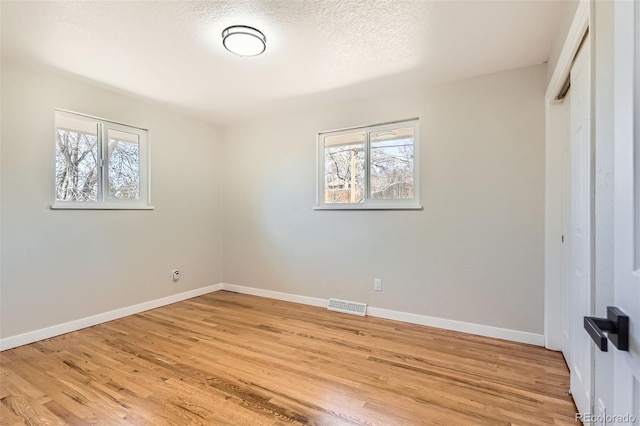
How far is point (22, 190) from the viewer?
2.62 metres

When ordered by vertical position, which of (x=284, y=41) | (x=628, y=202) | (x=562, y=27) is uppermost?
(x=284, y=41)

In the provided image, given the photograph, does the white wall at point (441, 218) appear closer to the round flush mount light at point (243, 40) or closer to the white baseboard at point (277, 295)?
the white baseboard at point (277, 295)

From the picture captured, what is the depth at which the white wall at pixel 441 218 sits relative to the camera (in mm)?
2627

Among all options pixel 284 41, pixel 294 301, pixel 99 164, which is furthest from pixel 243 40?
pixel 294 301

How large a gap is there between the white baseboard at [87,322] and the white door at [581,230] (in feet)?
13.1

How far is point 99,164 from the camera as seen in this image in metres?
3.21

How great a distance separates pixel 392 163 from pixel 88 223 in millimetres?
3306

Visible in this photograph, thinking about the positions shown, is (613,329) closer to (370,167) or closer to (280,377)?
(280,377)

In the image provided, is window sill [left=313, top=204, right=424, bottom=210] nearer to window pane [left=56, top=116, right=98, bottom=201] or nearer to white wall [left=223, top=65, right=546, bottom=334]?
white wall [left=223, top=65, right=546, bottom=334]

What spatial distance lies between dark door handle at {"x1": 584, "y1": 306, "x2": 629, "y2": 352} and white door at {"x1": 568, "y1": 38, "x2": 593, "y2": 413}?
0.92 metres

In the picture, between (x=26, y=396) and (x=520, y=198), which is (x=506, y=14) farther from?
(x=26, y=396)

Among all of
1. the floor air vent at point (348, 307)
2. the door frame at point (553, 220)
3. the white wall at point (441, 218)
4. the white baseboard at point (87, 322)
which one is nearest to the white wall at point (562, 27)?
the door frame at point (553, 220)

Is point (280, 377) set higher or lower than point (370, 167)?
lower

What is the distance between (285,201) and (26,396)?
2.87 metres
